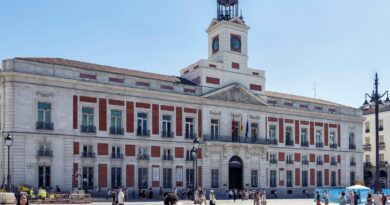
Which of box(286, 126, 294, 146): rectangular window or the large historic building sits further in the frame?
box(286, 126, 294, 146): rectangular window

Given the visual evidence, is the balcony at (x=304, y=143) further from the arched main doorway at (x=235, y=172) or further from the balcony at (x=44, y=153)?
the balcony at (x=44, y=153)

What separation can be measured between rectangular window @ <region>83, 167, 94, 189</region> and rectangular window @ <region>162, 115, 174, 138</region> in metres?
8.02

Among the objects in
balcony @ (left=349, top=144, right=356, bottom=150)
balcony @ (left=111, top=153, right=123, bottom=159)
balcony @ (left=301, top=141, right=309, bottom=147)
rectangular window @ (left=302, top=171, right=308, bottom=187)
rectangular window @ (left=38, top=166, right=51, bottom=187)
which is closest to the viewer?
rectangular window @ (left=38, top=166, right=51, bottom=187)

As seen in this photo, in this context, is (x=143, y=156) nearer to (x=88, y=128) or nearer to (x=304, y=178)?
(x=88, y=128)

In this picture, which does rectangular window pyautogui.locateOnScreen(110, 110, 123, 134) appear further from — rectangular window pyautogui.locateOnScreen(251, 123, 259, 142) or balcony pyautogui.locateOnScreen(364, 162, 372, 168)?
balcony pyautogui.locateOnScreen(364, 162, 372, 168)

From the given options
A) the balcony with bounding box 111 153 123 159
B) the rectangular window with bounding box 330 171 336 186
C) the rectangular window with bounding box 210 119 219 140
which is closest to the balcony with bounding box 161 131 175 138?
the rectangular window with bounding box 210 119 219 140

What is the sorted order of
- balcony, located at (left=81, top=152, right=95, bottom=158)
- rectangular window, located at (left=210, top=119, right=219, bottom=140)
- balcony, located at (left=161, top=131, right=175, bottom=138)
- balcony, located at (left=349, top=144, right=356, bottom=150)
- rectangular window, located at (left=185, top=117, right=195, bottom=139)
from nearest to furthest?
balcony, located at (left=81, top=152, right=95, bottom=158)
balcony, located at (left=161, top=131, right=175, bottom=138)
rectangular window, located at (left=185, top=117, right=195, bottom=139)
rectangular window, located at (left=210, top=119, right=219, bottom=140)
balcony, located at (left=349, top=144, right=356, bottom=150)

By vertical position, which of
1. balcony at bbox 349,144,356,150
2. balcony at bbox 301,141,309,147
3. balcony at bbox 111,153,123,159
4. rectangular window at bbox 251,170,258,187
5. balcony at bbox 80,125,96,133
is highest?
balcony at bbox 80,125,96,133

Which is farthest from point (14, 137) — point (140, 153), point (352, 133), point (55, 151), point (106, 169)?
point (352, 133)

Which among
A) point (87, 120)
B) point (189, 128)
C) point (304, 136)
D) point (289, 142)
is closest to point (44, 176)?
point (87, 120)

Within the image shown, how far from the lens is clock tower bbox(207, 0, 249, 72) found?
2037 inches

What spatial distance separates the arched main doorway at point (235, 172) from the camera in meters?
50.6

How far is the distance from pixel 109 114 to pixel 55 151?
5.83m

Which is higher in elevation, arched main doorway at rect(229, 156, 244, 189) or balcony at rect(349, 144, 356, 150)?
balcony at rect(349, 144, 356, 150)
